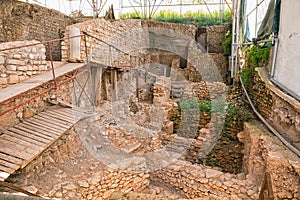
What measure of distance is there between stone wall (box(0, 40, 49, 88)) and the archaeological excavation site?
0.06 feet

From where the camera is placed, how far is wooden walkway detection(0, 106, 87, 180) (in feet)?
10.0

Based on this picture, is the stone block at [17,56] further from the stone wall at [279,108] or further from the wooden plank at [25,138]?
the stone wall at [279,108]

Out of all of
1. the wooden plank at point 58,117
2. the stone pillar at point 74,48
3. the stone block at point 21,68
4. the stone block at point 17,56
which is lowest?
the wooden plank at point 58,117

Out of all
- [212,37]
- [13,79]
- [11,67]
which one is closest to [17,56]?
[11,67]

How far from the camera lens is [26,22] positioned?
7.73 meters

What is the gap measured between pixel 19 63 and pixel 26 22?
4.51m

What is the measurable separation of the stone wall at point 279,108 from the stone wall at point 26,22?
22.4ft

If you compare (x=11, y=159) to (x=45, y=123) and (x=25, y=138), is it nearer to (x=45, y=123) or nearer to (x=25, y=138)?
(x=25, y=138)

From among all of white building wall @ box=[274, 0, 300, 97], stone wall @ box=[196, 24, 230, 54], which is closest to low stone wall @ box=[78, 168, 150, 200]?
white building wall @ box=[274, 0, 300, 97]

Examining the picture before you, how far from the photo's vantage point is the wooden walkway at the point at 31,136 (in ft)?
10.0

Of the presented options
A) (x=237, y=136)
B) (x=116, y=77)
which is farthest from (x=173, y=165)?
(x=116, y=77)

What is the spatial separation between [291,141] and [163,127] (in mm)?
4355

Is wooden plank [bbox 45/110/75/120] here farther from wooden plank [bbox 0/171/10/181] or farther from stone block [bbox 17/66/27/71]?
wooden plank [bbox 0/171/10/181]

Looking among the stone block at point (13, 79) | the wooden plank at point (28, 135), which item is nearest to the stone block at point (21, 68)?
the stone block at point (13, 79)
